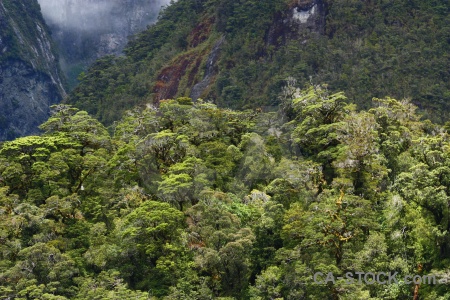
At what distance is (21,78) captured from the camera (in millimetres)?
99125

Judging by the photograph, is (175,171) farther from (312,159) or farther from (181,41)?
(181,41)

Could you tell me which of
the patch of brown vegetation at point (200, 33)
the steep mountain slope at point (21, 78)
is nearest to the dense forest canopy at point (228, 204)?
the patch of brown vegetation at point (200, 33)

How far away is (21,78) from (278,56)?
51.6 m

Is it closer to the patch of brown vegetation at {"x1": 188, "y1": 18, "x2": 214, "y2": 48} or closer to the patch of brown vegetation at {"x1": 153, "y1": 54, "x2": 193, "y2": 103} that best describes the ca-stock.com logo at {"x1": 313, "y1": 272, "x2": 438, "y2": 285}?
the patch of brown vegetation at {"x1": 153, "y1": 54, "x2": 193, "y2": 103}

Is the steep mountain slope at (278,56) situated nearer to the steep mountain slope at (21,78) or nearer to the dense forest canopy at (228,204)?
the dense forest canopy at (228,204)

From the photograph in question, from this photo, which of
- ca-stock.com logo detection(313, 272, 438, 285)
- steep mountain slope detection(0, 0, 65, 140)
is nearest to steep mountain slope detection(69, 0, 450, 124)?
steep mountain slope detection(0, 0, 65, 140)

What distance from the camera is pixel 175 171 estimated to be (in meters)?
29.9

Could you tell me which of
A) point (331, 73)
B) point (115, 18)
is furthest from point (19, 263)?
point (115, 18)

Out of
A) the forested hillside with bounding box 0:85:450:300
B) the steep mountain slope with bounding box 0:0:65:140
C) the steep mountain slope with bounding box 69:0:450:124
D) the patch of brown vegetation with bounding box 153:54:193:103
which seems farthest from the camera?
the steep mountain slope with bounding box 0:0:65:140

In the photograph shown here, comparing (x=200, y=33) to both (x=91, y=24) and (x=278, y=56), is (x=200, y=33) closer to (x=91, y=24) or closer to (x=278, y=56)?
(x=278, y=56)

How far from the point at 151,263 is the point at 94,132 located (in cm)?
1177

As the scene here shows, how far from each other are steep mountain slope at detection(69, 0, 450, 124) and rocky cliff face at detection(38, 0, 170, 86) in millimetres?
42363

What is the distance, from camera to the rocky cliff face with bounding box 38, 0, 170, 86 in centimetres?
12488

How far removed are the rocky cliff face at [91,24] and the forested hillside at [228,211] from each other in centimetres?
9417
